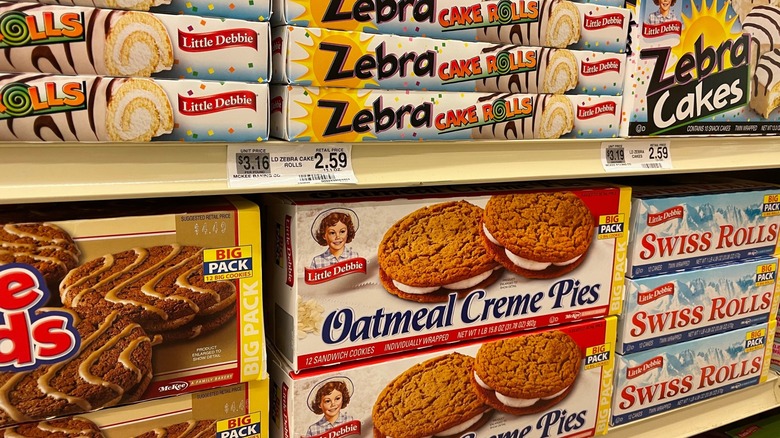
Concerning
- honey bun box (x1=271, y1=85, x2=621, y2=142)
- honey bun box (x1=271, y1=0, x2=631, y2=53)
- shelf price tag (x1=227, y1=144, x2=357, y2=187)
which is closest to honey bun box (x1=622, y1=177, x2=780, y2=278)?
honey bun box (x1=271, y1=85, x2=621, y2=142)

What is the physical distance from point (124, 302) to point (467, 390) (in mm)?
641

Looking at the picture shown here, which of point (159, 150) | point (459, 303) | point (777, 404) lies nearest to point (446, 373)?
point (459, 303)

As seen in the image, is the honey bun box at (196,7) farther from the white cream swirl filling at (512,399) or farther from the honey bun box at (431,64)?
the white cream swirl filling at (512,399)

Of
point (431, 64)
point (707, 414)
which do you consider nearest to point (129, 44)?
point (431, 64)

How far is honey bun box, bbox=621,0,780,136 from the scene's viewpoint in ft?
3.78

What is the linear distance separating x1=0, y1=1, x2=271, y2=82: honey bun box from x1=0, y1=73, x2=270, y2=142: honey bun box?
19 millimetres

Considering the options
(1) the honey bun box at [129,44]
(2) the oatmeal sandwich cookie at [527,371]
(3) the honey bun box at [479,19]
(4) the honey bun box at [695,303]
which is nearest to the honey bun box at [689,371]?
(4) the honey bun box at [695,303]

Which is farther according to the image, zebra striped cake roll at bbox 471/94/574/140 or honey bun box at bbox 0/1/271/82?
zebra striped cake roll at bbox 471/94/574/140

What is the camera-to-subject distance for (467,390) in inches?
45.3

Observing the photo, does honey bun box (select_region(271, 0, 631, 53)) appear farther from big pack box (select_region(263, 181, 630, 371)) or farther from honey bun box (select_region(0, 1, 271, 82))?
big pack box (select_region(263, 181, 630, 371))

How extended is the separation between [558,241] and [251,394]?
64 cm

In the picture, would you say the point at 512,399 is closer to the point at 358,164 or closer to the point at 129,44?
the point at 358,164

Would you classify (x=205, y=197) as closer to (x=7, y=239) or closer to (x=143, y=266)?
(x=143, y=266)

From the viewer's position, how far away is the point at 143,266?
2.78 feet
